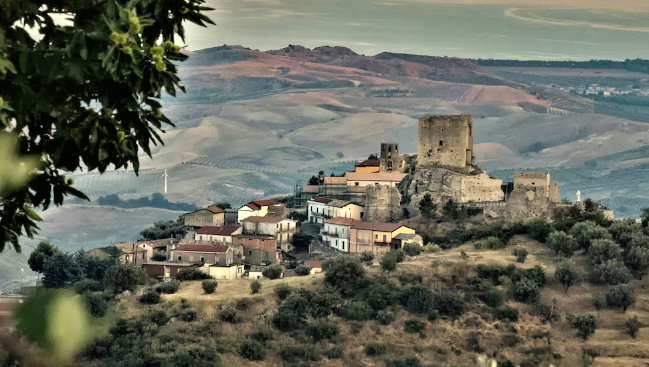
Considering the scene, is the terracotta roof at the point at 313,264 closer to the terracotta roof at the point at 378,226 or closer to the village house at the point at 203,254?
the terracotta roof at the point at 378,226

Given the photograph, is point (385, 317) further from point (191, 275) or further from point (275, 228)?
point (275, 228)

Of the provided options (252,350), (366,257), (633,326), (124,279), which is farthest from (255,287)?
(633,326)

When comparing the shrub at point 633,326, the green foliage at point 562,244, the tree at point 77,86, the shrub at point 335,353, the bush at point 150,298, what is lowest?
the shrub at point 335,353

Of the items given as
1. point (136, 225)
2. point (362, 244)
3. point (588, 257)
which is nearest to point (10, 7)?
point (588, 257)

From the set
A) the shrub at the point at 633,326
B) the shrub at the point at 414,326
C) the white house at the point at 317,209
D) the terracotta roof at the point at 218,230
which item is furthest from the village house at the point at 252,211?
the shrub at the point at 633,326

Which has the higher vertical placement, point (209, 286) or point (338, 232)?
point (338, 232)

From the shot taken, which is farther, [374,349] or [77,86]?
[374,349]
